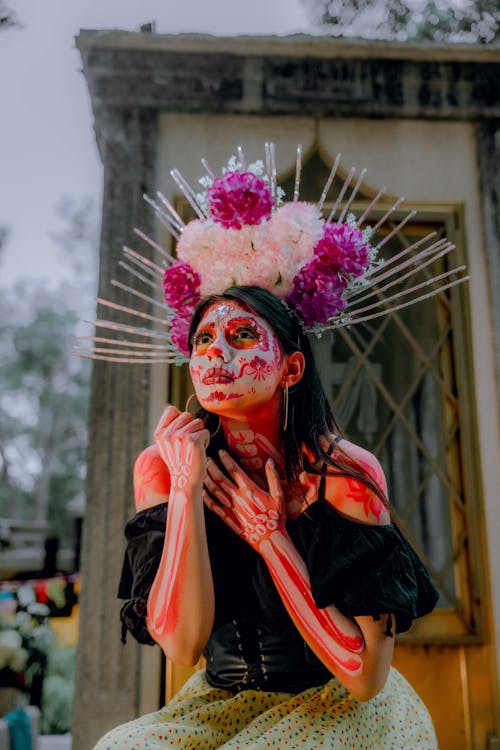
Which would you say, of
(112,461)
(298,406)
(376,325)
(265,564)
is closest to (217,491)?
(265,564)

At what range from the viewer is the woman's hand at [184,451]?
64.1 inches

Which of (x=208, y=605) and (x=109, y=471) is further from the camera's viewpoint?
(x=109, y=471)

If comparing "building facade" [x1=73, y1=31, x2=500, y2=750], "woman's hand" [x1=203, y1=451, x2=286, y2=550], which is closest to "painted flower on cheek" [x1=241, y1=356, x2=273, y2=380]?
"woman's hand" [x1=203, y1=451, x2=286, y2=550]

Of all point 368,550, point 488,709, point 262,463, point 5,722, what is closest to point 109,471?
point 5,722

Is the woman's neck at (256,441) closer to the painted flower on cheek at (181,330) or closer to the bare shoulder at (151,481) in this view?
the bare shoulder at (151,481)

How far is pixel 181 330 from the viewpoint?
2.05 m

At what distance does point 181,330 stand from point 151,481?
51 centimetres

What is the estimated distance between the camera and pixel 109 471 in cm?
315

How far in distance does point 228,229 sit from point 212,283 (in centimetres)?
17

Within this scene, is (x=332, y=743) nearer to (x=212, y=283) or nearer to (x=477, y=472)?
(x=212, y=283)

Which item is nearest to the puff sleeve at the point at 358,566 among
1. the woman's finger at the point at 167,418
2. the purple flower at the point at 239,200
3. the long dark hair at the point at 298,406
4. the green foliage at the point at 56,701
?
the long dark hair at the point at 298,406

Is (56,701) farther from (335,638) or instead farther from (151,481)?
(335,638)

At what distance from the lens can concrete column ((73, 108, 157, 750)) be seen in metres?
2.96

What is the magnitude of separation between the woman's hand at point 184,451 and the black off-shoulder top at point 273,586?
15cm
